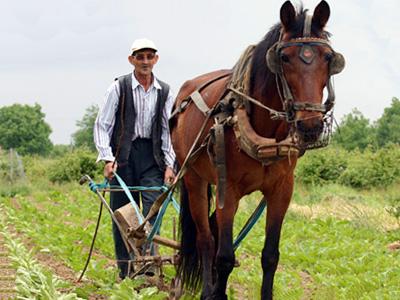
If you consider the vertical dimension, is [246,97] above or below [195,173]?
above

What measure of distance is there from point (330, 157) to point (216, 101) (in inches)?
745

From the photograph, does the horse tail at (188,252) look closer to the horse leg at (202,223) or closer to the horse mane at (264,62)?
the horse leg at (202,223)

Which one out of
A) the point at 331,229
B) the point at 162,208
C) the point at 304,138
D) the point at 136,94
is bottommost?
the point at 331,229

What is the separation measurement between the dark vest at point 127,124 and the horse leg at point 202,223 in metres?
0.82

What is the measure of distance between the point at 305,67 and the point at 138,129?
286 centimetres

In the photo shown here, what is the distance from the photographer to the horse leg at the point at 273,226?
201 inches

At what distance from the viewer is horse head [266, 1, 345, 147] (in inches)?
165

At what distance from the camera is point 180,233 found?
6449 mm

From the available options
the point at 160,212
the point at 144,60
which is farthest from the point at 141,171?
the point at 144,60

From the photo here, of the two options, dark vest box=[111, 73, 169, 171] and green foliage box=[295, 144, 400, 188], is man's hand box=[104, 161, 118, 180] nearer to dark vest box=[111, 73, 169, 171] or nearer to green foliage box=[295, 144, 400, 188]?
dark vest box=[111, 73, 169, 171]

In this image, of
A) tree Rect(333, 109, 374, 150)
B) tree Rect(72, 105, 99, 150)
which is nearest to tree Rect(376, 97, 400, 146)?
tree Rect(333, 109, 374, 150)

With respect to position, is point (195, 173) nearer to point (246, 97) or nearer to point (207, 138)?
point (207, 138)

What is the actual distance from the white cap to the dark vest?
1.09 feet

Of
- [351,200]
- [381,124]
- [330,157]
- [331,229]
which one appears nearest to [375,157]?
[330,157]
